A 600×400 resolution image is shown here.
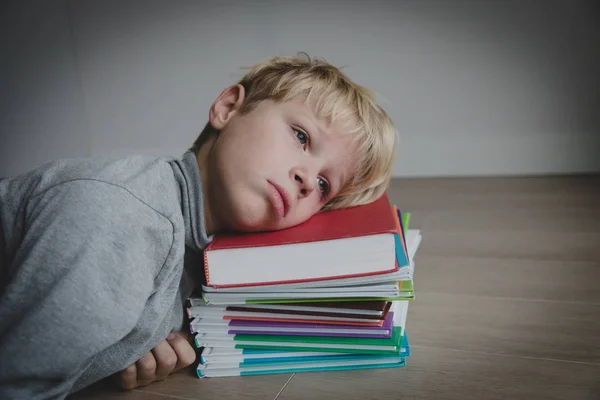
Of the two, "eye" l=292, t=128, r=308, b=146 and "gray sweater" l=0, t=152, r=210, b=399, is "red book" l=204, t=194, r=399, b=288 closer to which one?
"gray sweater" l=0, t=152, r=210, b=399

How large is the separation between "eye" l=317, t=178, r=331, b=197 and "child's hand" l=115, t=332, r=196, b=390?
33cm

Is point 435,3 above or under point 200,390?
above

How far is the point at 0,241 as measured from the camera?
805 millimetres

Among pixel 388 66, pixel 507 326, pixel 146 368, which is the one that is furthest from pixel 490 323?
pixel 388 66

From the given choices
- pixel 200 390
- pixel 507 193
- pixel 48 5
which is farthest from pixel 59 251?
pixel 48 5

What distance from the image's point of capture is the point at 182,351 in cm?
78

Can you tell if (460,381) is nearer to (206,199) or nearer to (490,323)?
(490,323)

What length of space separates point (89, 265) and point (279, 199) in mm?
289

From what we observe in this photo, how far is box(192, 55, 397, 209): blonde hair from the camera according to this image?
93 cm

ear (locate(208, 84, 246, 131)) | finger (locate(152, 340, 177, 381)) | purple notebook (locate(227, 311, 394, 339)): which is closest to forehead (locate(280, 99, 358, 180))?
ear (locate(208, 84, 246, 131))

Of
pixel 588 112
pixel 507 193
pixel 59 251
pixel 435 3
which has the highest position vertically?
pixel 435 3

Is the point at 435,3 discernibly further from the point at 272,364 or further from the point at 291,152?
the point at 272,364

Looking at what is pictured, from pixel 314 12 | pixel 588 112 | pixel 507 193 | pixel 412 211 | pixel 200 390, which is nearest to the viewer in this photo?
pixel 200 390

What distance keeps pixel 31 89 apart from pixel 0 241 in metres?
1.35
